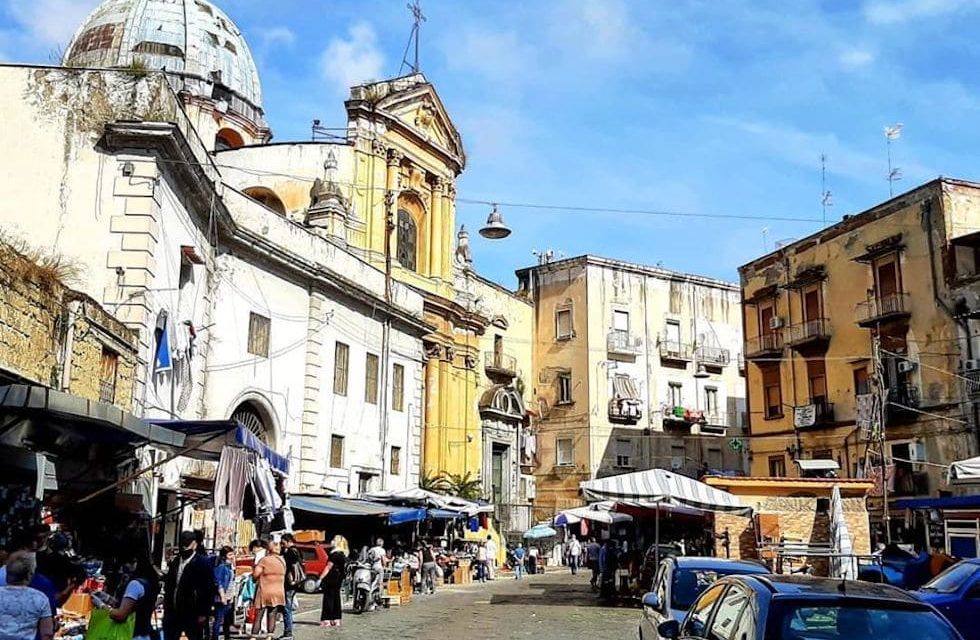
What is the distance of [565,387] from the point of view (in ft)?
151

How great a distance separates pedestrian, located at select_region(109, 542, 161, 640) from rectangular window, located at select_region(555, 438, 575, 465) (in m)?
37.7

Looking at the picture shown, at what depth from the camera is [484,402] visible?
39000 mm

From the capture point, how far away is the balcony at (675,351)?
47.2 meters

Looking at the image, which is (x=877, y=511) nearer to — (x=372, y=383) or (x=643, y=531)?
(x=643, y=531)

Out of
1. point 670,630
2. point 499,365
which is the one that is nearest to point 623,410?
point 499,365

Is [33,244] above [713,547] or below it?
above

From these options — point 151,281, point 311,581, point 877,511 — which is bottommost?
point 311,581

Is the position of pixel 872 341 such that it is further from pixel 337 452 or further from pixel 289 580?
pixel 289 580

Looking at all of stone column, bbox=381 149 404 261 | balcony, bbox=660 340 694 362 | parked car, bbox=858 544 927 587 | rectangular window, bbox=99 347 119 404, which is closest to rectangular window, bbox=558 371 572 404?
balcony, bbox=660 340 694 362

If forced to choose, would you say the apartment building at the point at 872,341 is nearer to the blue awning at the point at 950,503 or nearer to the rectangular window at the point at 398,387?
the blue awning at the point at 950,503

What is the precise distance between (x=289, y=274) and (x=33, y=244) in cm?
901

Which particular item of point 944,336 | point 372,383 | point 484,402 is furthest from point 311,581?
point 944,336

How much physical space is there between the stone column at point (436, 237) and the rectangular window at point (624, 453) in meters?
14.4

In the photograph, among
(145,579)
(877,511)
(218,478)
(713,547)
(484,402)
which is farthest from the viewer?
(484,402)
